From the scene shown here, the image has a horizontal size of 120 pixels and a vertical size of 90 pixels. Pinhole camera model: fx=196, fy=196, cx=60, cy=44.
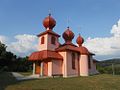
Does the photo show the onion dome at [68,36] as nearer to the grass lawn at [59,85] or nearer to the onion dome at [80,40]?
the onion dome at [80,40]

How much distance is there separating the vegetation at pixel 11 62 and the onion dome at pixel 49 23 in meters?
19.1

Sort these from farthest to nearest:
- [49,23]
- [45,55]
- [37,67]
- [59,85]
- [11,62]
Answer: [11,62], [49,23], [37,67], [45,55], [59,85]

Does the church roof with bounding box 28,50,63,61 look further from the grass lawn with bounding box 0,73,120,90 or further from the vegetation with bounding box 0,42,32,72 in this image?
the vegetation with bounding box 0,42,32,72

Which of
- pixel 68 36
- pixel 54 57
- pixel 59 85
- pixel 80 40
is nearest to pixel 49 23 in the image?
pixel 68 36

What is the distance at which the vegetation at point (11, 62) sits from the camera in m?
49.3

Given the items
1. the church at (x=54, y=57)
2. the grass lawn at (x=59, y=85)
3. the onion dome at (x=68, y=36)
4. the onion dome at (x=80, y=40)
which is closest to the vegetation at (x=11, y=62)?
the church at (x=54, y=57)

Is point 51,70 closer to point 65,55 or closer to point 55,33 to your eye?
point 65,55

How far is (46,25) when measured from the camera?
3425 cm

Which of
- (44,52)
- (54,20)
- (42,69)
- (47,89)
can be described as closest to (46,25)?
(54,20)

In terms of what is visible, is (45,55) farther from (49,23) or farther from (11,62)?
(11,62)

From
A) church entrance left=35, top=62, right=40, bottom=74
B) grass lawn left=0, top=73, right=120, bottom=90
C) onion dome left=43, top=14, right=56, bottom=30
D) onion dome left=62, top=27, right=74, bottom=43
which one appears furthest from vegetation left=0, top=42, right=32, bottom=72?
grass lawn left=0, top=73, right=120, bottom=90

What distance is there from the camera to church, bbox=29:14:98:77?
100ft

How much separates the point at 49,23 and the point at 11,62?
22.7 meters

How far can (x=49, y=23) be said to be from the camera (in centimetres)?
3397
